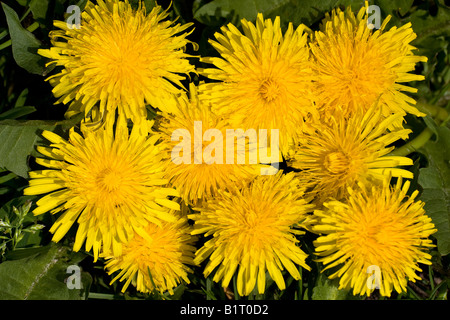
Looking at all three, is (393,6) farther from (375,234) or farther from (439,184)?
(375,234)

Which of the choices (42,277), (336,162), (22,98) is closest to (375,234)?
(336,162)

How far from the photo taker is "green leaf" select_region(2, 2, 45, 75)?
1.97 m

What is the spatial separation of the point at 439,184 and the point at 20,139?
6.97 ft

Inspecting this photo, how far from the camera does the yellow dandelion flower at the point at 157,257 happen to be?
200 cm

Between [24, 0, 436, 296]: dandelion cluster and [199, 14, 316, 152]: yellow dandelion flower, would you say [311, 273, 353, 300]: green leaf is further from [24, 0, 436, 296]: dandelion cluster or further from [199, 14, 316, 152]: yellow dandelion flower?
[199, 14, 316, 152]: yellow dandelion flower

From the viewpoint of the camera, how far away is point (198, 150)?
1.89 m

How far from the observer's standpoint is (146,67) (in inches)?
70.5

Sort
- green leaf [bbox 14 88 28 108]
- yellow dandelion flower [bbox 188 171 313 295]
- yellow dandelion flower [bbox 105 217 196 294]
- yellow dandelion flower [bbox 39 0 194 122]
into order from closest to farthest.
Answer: yellow dandelion flower [bbox 39 0 194 122]
yellow dandelion flower [bbox 188 171 313 295]
yellow dandelion flower [bbox 105 217 196 294]
green leaf [bbox 14 88 28 108]

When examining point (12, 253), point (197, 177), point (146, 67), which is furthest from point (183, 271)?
point (146, 67)

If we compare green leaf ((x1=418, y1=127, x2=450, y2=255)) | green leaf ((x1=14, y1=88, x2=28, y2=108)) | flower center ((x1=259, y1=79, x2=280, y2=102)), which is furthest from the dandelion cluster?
green leaf ((x1=14, y1=88, x2=28, y2=108))

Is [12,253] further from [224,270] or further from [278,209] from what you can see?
[278,209]

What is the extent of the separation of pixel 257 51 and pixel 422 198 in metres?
1.17
